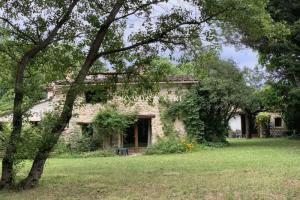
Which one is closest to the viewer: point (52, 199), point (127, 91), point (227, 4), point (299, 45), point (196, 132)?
point (52, 199)

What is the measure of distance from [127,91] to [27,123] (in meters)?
4.32

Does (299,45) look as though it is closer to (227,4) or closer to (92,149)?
(92,149)

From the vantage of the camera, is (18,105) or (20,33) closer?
(18,105)

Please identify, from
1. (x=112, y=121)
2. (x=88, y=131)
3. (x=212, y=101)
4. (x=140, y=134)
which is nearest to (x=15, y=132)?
(x=112, y=121)

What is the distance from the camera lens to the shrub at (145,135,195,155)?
26.8 metres

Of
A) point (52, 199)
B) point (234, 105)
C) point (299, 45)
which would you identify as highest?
point (299, 45)

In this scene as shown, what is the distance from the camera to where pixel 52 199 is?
11.4 metres

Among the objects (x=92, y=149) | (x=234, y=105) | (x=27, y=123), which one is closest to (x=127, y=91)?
(x=27, y=123)

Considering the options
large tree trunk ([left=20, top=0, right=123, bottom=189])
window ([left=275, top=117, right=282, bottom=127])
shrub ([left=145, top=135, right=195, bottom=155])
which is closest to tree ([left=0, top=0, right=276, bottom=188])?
large tree trunk ([left=20, top=0, right=123, bottom=189])

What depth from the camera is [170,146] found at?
27.0 m

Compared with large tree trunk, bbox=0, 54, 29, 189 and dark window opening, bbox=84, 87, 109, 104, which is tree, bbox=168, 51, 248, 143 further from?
large tree trunk, bbox=0, 54, 29, 189

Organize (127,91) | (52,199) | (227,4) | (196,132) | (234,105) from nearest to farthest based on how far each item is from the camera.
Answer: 1. (52,199)
2. (227,4)
3. (127,91)
4. (196,132)
5. (234,105)

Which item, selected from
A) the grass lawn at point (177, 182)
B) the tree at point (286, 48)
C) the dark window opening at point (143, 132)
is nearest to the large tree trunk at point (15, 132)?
the grass lawn at point (177, 182)

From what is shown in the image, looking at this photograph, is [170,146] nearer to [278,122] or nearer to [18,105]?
[18,105]
